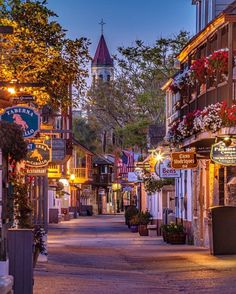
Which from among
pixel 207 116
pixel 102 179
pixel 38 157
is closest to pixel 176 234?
pixel 207 116

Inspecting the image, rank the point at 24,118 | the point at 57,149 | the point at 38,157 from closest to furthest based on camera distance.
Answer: the point at 24,118 < the point at 38,157 < the point at 57,149

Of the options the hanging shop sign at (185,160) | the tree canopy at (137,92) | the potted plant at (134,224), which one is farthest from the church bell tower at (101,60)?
the hanging shop sign at (185,160)

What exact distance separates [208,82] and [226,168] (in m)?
3.06

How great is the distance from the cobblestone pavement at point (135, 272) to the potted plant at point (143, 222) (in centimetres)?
1278

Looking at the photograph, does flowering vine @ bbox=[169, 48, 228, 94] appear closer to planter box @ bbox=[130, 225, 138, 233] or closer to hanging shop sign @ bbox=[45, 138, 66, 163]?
hanging shop sign @ bbox=[45, 138, 66, 163]

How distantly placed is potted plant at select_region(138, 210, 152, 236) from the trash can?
18.3 metres

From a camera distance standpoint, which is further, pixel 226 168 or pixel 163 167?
pixel 163 167

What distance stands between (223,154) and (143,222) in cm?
2217

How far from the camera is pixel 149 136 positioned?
5803cm

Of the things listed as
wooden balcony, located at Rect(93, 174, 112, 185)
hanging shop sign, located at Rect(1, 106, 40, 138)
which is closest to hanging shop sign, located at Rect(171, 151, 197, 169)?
hanging shop sign, located at Rect(1, 106, 40, 138)

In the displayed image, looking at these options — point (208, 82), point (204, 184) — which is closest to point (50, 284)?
point (208, 82)

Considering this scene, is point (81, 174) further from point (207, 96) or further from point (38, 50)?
point (38, 50)

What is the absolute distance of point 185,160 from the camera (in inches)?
1160

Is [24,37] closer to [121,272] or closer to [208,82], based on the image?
[121,272]
